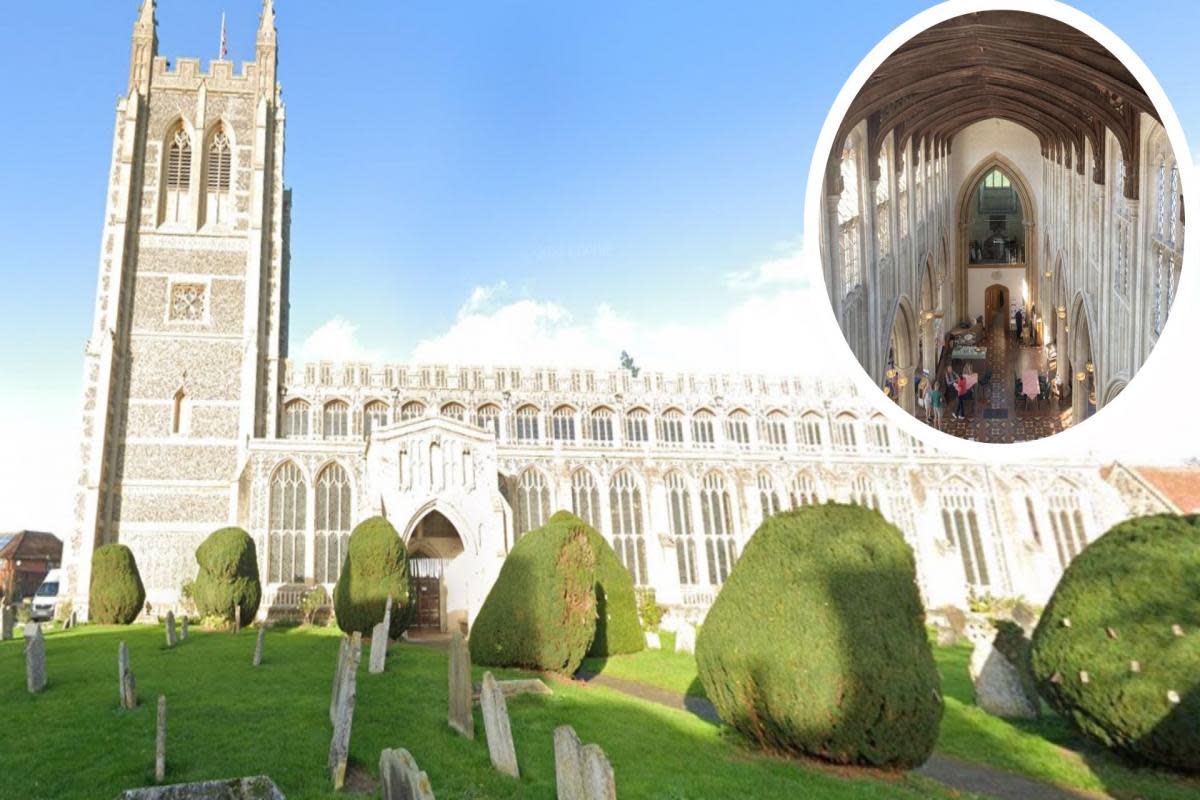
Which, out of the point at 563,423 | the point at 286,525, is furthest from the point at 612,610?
the point at 563,423

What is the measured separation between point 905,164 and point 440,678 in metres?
13.4

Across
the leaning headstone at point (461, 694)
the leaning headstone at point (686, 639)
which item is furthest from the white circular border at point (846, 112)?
the leaning headstone at point (686, 639)

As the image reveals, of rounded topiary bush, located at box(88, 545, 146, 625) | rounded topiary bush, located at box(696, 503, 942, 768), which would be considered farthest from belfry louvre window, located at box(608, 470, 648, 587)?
rounded topiary bush, located at box(696, 503, 942, 768)

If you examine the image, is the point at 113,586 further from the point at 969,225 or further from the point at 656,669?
the point at 969,225

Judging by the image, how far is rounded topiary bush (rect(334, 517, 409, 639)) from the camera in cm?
2184

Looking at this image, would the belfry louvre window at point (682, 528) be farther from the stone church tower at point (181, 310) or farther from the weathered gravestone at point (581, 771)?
the weathered gravestone at point (581, 771)

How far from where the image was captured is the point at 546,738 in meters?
12.1

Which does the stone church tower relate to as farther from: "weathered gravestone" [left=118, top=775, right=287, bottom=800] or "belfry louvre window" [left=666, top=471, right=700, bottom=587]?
"weathered gravestone" [left=118, top=775, right=287, bottom=800]

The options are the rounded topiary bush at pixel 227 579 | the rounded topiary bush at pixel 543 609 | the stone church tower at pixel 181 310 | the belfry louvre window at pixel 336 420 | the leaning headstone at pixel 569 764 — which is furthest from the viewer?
the belfry louvre window at pixel 336 420

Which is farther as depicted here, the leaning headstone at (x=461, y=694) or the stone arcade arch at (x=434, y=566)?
the stone arcade arch at (x=434, y=566)

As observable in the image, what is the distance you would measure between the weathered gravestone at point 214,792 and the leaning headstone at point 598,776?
8.31 feet

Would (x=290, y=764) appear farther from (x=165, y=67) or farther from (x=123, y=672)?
(x=165, y=67)

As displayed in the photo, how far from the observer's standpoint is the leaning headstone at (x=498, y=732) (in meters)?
10.2

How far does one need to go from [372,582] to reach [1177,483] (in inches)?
1367
